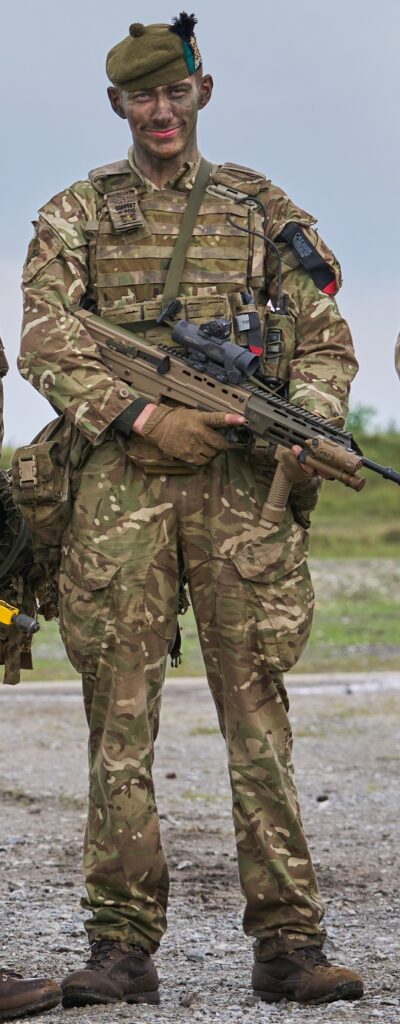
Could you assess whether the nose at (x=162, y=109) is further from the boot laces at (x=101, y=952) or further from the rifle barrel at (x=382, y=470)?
the boot laces at (x=101, y=952)

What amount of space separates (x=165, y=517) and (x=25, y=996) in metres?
1.38

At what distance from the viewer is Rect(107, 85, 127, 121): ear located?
541 centimetres

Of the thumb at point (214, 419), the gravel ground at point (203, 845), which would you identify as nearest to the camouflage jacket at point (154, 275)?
the thumb at point (214, 419)

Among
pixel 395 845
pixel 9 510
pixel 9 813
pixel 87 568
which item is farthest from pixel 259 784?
pixel 9 813

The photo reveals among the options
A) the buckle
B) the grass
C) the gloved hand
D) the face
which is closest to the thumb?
the gloved hand

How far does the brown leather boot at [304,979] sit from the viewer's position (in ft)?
16.9

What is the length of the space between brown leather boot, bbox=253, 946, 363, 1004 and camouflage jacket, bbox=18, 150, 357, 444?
5.12ft

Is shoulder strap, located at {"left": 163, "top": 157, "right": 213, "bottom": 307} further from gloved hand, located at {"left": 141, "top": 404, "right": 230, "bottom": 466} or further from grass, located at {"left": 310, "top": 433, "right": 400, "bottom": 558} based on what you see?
grass, located at {"left": 310, "top": 433, "right": 400, "bottom": 558}

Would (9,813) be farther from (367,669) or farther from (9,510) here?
(367,669)

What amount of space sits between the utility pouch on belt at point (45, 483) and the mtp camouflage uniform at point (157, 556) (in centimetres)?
6

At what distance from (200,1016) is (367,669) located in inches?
458

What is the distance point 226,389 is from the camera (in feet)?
17.5

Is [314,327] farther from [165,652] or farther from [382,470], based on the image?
[165,652]

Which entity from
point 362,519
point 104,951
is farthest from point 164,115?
point 362,519
